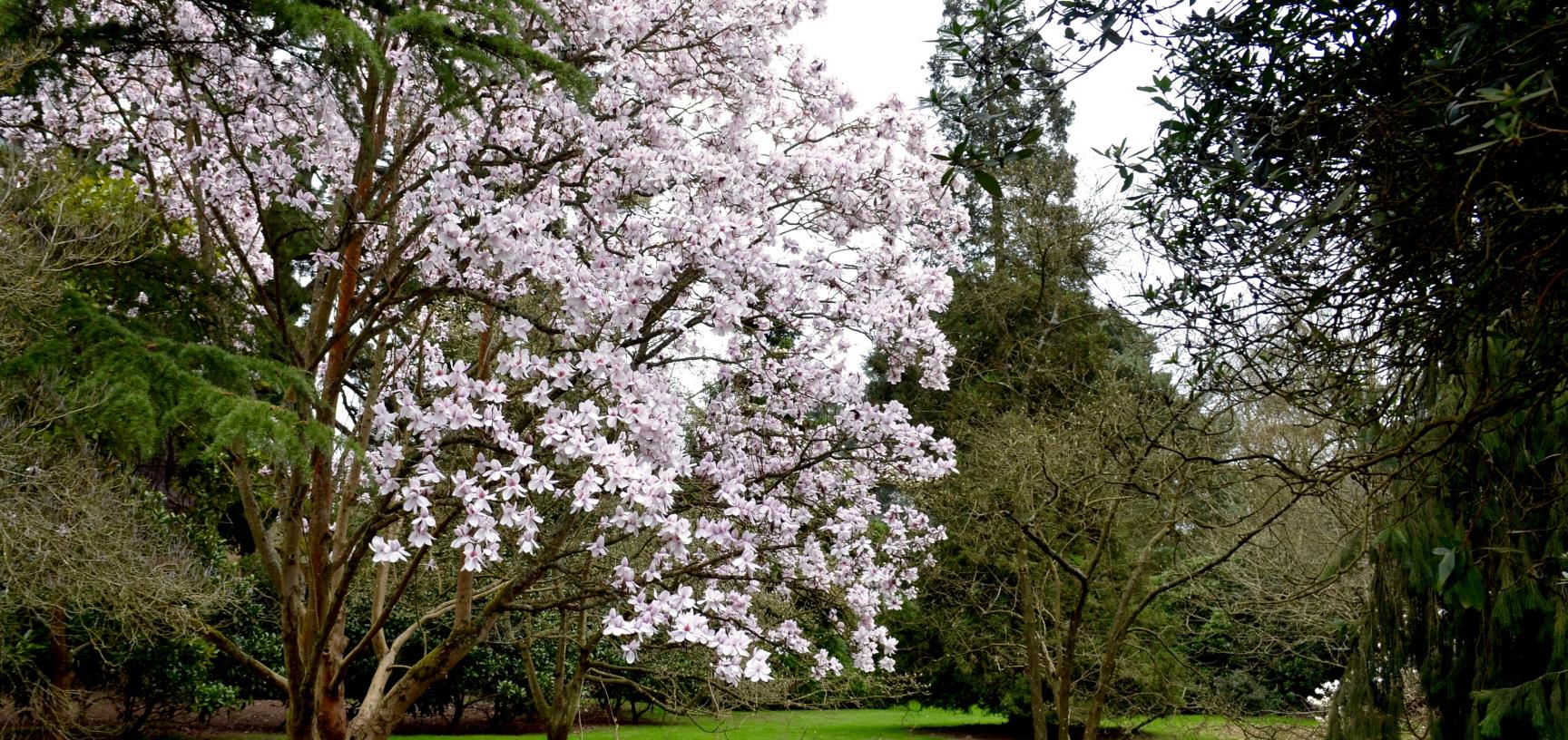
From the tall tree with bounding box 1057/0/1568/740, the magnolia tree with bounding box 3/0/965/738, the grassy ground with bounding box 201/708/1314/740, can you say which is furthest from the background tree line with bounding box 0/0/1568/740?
the grassy ground with bounding box 201/708/1314/740

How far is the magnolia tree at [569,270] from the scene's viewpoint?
5.01 meters

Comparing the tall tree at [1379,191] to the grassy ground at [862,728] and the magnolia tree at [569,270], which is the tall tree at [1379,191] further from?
the grassy ground at [862,728]

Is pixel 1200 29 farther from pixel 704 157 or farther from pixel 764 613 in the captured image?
pixel 764 613

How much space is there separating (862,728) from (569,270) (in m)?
13.5

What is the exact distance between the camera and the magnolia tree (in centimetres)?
501

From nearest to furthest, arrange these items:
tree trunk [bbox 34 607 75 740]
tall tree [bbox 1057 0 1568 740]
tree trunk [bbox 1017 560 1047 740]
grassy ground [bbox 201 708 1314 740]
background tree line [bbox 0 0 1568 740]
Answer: tall tree [bbox 1057 0 1568 740] → background tree line [bbox 0 0 1568 740] → tree trunk [bbox 34 607 75 740] → tree trunk [bbox 1017 560 1047 740] → grassy ground [bbox 201 708 1314 740]

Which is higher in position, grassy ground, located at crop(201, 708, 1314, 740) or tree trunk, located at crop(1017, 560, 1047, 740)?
tree trunk, located at crop(1017, 560, 1047, 740)

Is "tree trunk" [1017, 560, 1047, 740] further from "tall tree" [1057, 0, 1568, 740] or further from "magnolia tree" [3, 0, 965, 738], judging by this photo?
"tall tree" [1057, 0, 1568, 740]

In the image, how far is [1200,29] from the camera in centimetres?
323

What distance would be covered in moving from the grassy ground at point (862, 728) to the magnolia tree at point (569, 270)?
560cm

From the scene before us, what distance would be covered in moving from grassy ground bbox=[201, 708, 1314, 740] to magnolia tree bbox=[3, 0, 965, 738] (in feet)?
18.4

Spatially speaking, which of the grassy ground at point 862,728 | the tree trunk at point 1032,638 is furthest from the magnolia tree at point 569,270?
the grassy ground at point 862,728

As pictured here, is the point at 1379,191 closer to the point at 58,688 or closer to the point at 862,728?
the point at 58,688

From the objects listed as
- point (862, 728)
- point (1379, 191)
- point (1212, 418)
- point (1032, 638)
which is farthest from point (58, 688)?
point (862, 728)
